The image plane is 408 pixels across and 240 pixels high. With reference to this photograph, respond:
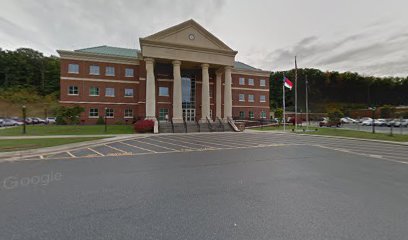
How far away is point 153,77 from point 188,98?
31.3 ft

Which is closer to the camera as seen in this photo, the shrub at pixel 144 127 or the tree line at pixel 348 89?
the shrub at pixel 144 127

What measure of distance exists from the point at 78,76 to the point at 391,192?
39660 millimetres

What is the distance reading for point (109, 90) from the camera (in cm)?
3556

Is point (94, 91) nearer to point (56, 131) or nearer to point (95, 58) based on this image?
point (95, 58)

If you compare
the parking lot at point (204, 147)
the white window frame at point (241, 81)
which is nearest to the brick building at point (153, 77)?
the white window frame at point (241, 81)

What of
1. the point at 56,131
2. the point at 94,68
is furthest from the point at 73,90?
the point at 56,131

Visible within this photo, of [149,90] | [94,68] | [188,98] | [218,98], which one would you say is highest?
[94,68]

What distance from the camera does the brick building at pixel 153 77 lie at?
31453 millimetres

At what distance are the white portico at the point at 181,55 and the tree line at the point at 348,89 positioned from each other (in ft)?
229

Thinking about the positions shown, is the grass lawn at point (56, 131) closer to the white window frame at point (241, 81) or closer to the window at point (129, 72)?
the window at point (129, 72)

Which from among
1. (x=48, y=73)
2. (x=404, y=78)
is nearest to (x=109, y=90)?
(x=48, y=73)

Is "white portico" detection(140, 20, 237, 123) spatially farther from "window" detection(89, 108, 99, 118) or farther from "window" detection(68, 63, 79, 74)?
"window" detection(68, 63, 79, 74)

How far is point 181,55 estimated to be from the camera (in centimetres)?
3219
